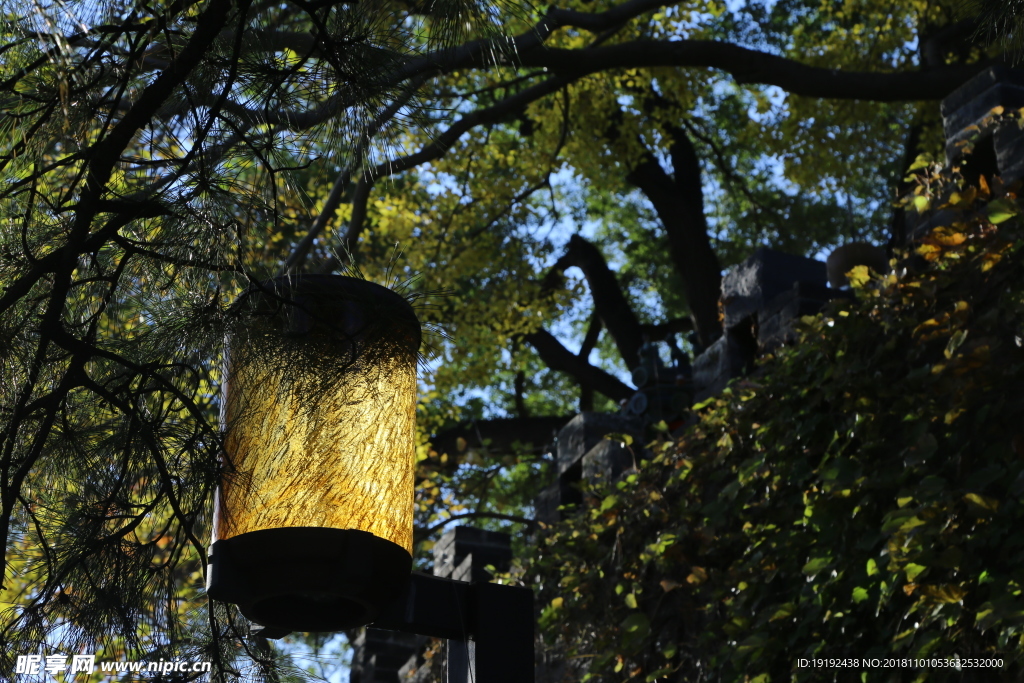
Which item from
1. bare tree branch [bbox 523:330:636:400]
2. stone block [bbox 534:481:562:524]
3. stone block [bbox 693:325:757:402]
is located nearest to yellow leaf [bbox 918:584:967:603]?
stone block [bbox 693:325:757:402]

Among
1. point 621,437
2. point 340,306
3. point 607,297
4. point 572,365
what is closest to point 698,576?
point 621,437

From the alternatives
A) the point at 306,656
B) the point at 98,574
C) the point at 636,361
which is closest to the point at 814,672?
the point at 306,656

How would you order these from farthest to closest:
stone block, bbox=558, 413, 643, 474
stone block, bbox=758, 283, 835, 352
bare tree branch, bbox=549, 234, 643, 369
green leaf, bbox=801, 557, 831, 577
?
1. bare tree branch, bbox=549, 234, 643, 369
2. stone block, bbox=558, 413, 643, 474
3. stone block, bbox=758, 283, 835, 352
4. green leaf, bbox=801, 557, 831, 577

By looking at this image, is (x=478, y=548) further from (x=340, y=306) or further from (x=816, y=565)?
(x=340, y=306)

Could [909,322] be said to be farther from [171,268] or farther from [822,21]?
[822,21]

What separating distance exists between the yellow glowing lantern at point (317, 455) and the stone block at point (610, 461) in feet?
13.6

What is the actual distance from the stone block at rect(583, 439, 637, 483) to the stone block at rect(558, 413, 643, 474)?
267mm

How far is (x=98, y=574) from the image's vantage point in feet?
7.97

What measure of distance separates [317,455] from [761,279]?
14.2 feet

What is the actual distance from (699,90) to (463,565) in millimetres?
5635

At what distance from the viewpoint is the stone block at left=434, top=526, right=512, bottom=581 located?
280 inches

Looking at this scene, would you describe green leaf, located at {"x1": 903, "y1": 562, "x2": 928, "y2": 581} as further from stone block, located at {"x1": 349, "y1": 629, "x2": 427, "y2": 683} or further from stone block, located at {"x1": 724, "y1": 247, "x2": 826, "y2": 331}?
stone block, located at {"x1": 349, "y1": 629, "x2": 427, "y2": 683}

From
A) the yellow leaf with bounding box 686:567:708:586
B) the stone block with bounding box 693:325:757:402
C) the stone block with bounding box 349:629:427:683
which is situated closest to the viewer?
the yellow leaf with bounding box 686:567:708:586

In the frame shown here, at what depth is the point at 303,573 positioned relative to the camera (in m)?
1.89
